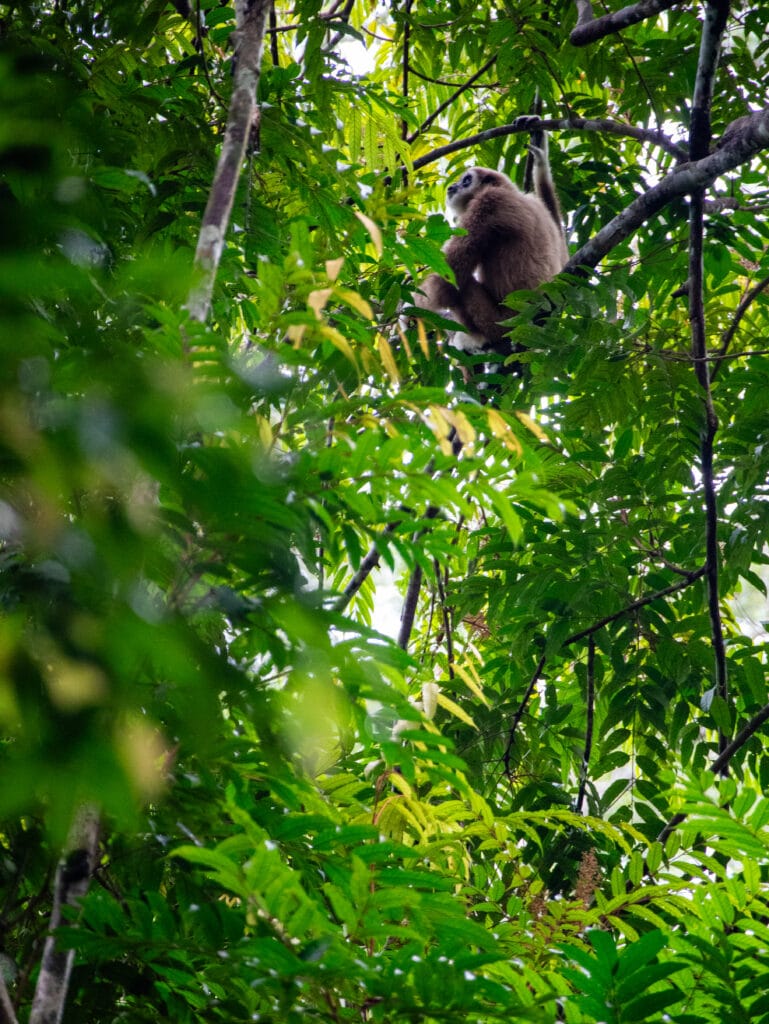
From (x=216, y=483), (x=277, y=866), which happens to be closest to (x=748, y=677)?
(x=277, y=866)

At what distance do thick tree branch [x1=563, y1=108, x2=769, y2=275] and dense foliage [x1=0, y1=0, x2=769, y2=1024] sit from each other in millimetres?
22

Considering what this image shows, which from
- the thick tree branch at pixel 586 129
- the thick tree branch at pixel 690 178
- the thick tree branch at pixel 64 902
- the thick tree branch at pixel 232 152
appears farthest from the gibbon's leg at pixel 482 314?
the thick tree branch at pixel 64 902

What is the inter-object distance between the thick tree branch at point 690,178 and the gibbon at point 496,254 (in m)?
1.39

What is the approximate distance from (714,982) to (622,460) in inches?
90.5

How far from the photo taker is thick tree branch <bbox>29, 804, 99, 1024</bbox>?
101 cm

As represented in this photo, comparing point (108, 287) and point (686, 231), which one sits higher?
point (686, 231)

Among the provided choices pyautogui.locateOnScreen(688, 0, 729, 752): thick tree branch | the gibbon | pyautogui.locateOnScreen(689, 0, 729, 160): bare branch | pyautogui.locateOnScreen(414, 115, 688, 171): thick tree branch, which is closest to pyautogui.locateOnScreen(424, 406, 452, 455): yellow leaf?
pyautogui.locateOnScreen(688, 0, 729, 752): thick tree branch

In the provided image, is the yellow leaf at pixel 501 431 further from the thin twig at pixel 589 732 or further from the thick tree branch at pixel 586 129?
the thick tree branch at pixel 586 129

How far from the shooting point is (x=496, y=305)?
5.25 m

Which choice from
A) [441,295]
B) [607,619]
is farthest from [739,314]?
[441,295]

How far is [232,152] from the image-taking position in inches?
57.2

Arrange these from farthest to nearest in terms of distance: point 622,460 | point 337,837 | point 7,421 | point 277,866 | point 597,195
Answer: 1. point 597,195
2. point 622,460
3. point 337,837
4. point 277,866
5. point 7,421

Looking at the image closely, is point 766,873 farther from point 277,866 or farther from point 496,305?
point 496,305

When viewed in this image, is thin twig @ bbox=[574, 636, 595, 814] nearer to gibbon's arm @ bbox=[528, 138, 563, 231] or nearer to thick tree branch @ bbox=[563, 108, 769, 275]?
thick tree branch @ bbox=[563, 108, 769, 275]
